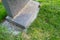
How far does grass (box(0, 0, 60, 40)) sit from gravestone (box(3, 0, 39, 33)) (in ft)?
0.43

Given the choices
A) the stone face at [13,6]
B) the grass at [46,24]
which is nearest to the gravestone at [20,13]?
the stone face at [13,6]

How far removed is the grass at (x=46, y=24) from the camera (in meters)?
2.82

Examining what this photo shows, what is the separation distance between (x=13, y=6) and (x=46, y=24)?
718 mm

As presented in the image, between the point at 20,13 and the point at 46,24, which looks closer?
the point at 20,13

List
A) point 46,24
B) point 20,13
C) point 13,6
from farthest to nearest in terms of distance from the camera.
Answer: point 46,24
point 20,13
point 13,6

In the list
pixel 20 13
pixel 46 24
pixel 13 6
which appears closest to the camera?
pixel 13 6

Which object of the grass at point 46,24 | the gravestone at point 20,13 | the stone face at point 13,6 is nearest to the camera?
the stone face at point 13,6

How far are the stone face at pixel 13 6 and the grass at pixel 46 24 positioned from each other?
0.38 m

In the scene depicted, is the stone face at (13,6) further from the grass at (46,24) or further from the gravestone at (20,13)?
the grass at (46,24)

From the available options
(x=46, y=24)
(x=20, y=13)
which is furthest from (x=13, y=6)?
(x=46, y=24)

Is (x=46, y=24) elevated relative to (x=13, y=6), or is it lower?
lower

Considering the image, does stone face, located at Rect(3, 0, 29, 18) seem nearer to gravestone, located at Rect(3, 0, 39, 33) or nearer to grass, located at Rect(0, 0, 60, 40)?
gravestone, located at Rect(3, 0, 39, 33)

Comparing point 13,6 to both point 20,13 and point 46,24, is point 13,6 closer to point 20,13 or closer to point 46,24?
point 20,13

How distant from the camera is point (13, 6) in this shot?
2.63 meters
